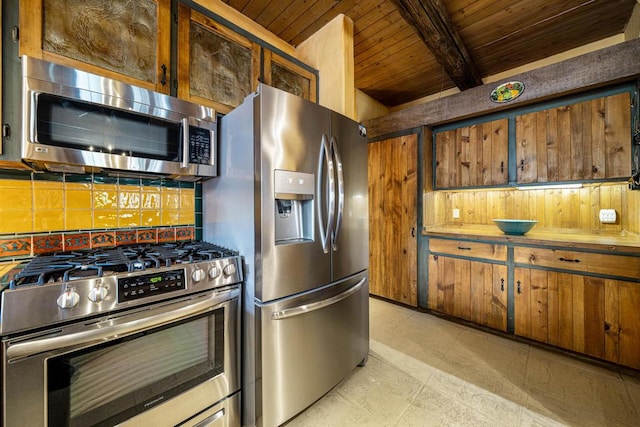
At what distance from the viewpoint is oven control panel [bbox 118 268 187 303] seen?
93 centimetres

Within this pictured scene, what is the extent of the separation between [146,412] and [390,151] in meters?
3.06

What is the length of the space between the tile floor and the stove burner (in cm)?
110

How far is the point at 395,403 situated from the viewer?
153 cm

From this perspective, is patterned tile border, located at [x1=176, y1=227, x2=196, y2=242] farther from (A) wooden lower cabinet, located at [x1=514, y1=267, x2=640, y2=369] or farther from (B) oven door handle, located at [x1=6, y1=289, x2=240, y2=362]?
(A) wooden lower cabinet, located at [x1=514, y1=267, x2=640, y2=369]

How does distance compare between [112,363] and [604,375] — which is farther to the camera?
[604,375]

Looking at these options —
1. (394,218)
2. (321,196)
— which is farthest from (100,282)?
(394,218)

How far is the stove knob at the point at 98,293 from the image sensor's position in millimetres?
861

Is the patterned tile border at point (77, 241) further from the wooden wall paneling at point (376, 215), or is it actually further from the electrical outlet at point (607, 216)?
the electrical outlet at point (607, 216)

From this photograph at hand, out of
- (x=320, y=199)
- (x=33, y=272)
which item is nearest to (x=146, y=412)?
(x=33, y=272)

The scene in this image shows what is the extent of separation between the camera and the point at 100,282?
2.90 feet

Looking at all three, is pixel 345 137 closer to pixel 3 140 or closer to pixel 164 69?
pixel 164 69

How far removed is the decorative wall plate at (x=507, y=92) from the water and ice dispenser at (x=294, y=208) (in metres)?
2.19

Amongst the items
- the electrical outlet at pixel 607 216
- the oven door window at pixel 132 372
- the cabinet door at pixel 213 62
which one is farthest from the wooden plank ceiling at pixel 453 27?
the oven door window at pixel 132 372

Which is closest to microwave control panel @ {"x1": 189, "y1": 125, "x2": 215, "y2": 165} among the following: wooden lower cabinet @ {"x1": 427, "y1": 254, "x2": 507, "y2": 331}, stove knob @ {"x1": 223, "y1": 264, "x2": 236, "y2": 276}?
stove knob @ {"x1": 223, "y1": 264, "x2": 236, "y2": 276}
